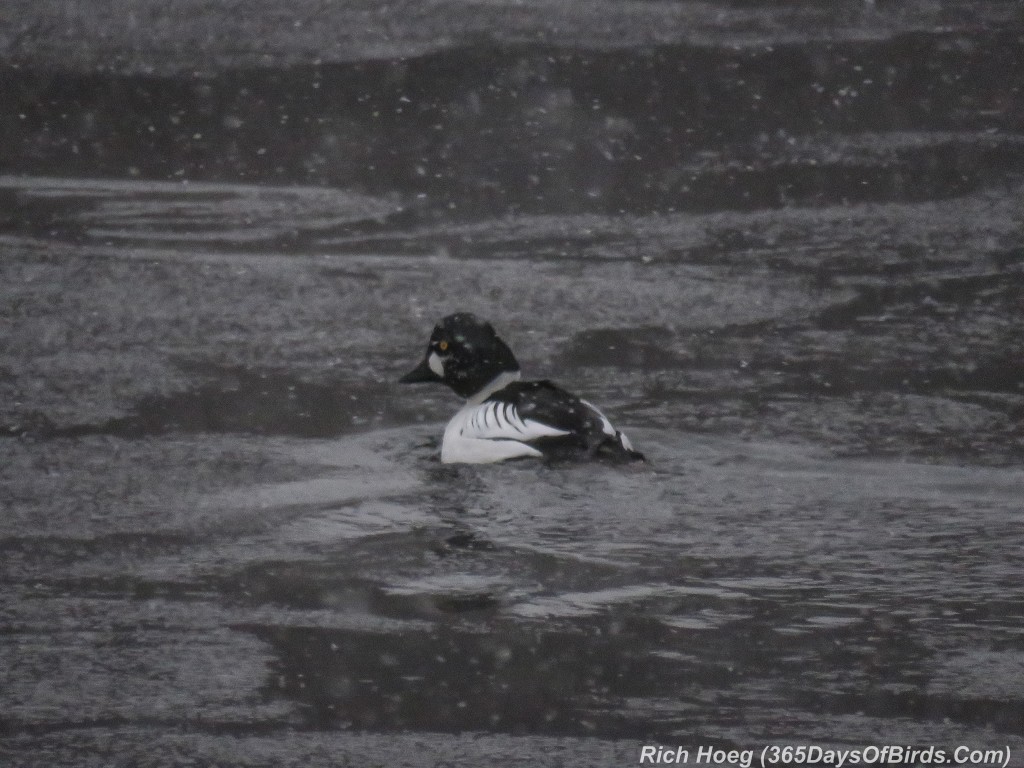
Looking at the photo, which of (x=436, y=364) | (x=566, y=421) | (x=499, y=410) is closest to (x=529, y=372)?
(x=436, y=364)

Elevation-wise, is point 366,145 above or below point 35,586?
above

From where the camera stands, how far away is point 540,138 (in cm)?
1410

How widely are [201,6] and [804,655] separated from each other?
463 inches

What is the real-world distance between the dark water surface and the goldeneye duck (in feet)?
0.43

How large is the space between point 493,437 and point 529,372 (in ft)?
4.72

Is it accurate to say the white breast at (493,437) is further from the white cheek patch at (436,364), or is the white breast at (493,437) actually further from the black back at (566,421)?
the white cheek patch at (436,364)

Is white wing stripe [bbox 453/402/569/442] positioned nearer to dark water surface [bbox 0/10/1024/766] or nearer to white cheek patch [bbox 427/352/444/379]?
dark water surface [bbox 0/10/1024/766]

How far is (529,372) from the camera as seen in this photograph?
988cm

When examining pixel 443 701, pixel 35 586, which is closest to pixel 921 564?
pixel 443 701

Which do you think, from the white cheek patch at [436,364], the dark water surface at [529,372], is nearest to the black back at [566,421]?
the dark water surface at [529,372]

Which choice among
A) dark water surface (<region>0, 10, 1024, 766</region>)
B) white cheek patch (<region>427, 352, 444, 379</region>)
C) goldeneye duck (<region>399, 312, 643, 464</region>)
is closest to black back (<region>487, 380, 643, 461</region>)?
goldeneye duck (<region>399, 312, 643, 464</region>)

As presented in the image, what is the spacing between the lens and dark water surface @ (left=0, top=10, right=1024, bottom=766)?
6.05 metres

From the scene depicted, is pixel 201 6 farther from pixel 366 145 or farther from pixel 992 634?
pixel 992 634

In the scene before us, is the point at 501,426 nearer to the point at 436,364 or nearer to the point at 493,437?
the point at 493,437
